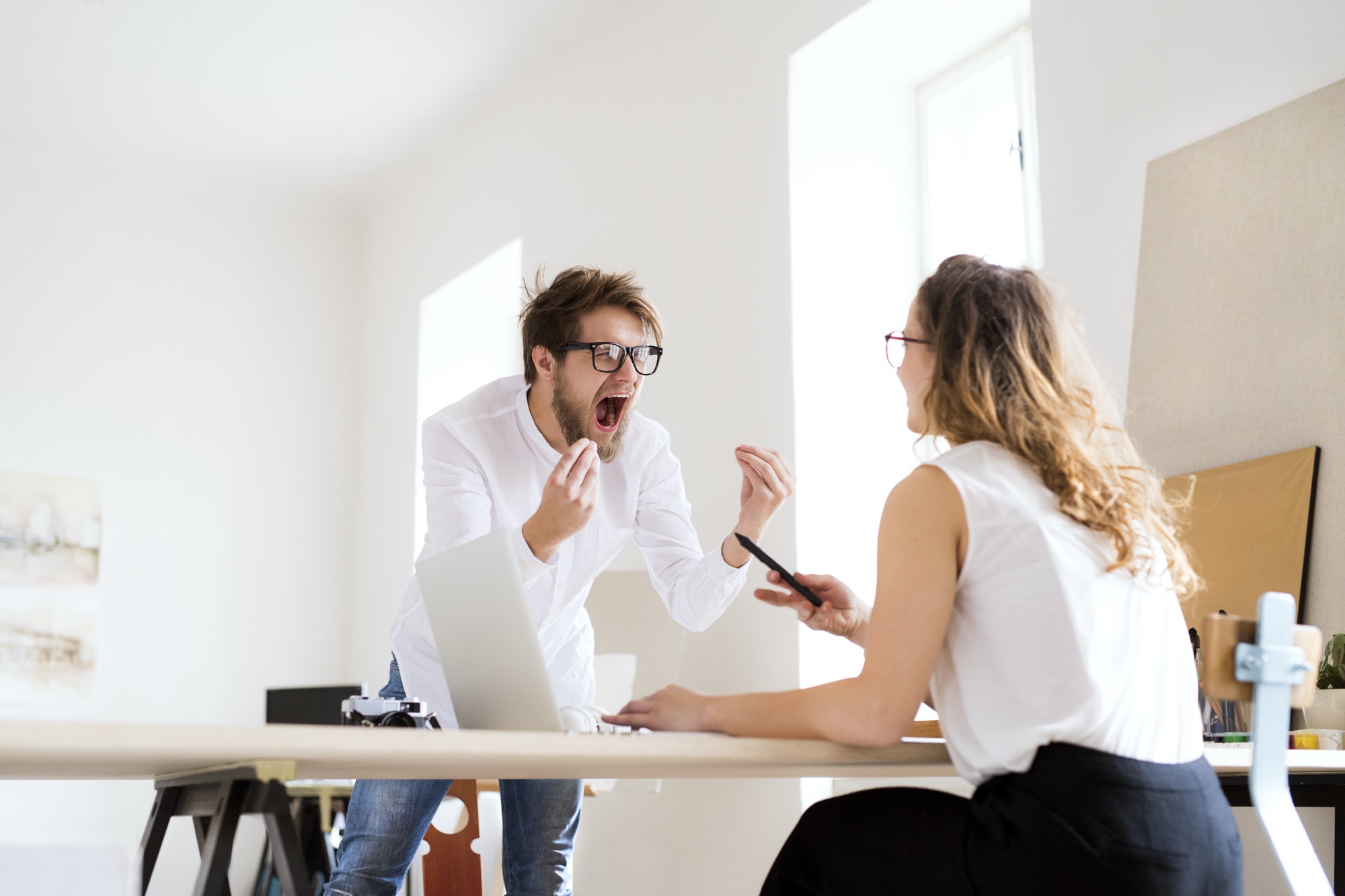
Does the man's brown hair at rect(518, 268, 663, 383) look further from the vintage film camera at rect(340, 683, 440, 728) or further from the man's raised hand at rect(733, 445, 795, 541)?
the vintage film camera at rect(340, 683, 440, 728)

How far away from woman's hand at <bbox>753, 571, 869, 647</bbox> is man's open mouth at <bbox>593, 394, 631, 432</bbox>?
30.2 inches

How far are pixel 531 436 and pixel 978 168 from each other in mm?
1859

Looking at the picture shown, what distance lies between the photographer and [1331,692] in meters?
1.77

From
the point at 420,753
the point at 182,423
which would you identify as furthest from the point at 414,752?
the point at 182,423

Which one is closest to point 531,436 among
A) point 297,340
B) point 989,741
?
point 989,741

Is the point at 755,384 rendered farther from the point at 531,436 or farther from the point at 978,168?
the point at 531,436

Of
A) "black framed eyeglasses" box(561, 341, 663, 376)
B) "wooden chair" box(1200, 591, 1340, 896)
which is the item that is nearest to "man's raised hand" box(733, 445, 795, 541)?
"black framed eyeglasses" box(561, 341, 663, 376)

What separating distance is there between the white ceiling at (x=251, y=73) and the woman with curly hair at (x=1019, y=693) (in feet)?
11.6

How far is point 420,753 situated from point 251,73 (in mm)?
4374

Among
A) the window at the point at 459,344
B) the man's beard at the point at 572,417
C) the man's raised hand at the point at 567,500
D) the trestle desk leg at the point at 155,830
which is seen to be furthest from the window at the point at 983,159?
the trestle desk leg at the point at 155,830

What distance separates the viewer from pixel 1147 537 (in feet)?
4.17

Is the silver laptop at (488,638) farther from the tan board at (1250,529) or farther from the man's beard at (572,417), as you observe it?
the tan board at (1250,529)

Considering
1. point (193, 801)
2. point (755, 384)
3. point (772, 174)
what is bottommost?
point (193, 801)

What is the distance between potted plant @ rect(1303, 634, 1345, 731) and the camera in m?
1.76
